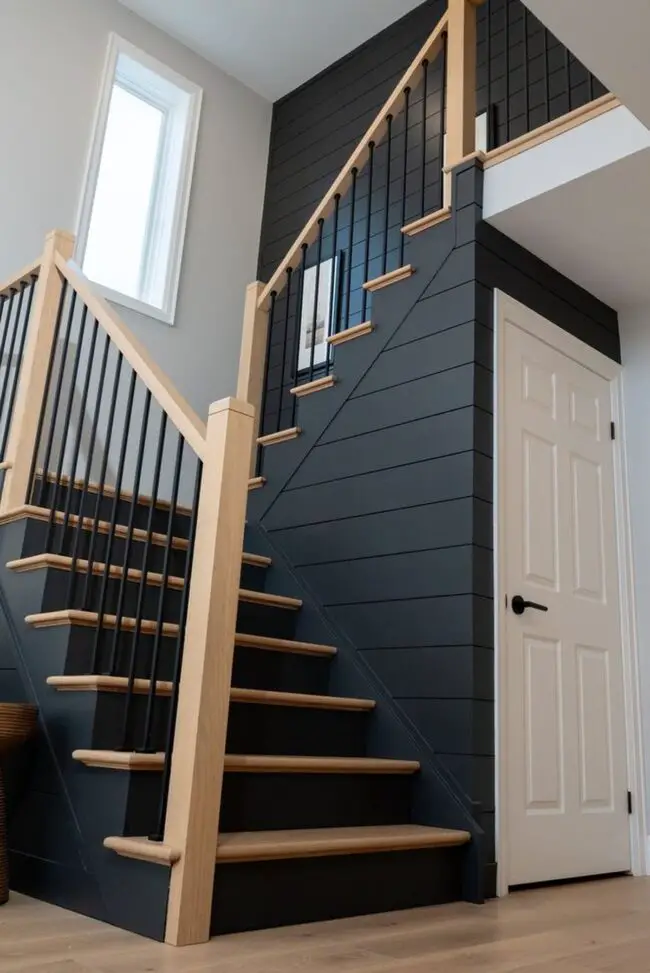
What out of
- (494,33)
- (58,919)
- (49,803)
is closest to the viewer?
(58,919)

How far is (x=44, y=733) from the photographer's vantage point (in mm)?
2352

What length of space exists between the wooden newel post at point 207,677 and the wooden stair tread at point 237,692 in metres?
0.15

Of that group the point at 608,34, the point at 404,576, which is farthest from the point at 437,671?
the point at 608,34

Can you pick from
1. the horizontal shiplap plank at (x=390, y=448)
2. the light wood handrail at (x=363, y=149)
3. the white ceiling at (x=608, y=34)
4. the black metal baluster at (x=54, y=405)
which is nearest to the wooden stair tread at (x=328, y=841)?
the horizontal shiplap plank at (x=390, y=448)

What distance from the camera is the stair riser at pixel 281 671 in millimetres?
2877

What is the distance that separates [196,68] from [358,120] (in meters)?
1.16

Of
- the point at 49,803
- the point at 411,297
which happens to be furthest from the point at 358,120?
the point at 49,803

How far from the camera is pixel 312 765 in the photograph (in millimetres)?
2430

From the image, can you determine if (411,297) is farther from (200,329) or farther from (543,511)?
(200,329)

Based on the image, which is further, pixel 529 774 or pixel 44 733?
pixel 529 774

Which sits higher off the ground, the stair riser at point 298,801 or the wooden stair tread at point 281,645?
the wooden stair tread at point 281,645

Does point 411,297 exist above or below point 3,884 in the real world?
above

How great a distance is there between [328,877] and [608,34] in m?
2.20

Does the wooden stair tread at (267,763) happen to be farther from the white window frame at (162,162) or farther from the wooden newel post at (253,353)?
the white window frame at (162,162)
